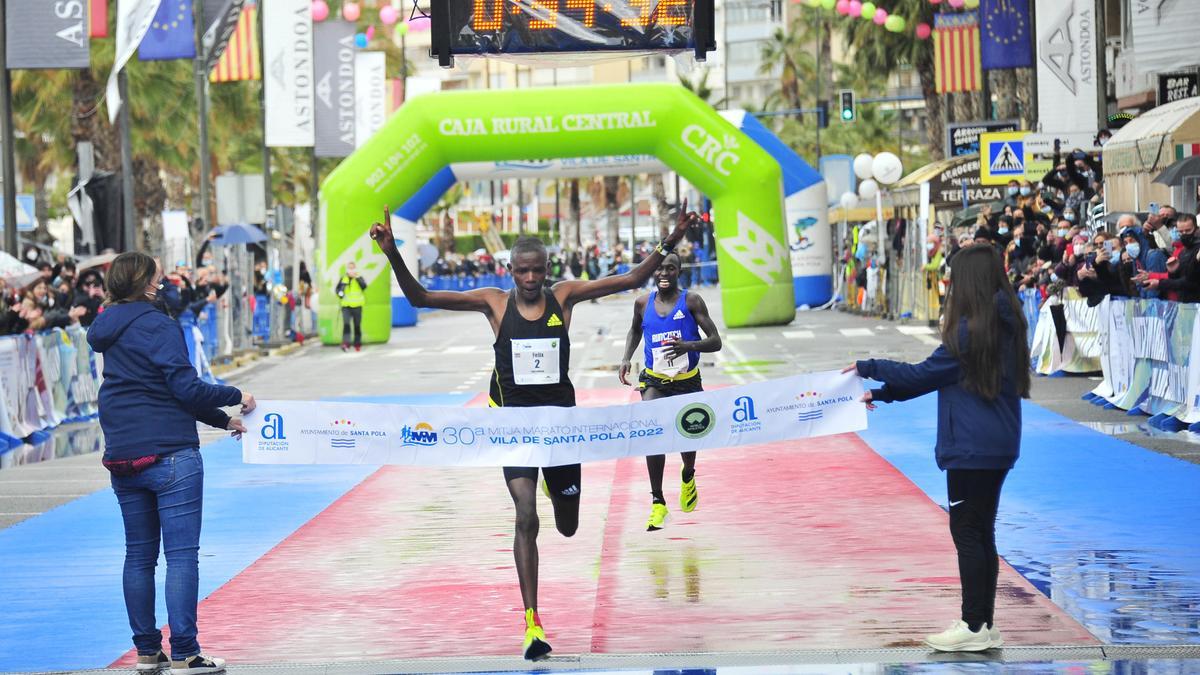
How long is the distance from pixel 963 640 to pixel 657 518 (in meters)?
4.26

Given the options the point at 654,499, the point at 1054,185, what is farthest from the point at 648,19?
the point at 1054,185

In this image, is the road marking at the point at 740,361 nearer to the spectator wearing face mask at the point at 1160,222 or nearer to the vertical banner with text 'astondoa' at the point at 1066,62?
the spectator wearing face mask at the point at 1160,222

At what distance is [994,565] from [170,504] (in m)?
3.57

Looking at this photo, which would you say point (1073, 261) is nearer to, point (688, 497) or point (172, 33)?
point (688, 497)

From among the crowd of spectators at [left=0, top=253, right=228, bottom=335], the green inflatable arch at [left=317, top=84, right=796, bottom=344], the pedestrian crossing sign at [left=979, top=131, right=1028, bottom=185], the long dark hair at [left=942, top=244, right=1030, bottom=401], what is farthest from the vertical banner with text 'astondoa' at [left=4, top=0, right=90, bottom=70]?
the long dark hair at [left=942, top=244, right=1030, bottom=401]

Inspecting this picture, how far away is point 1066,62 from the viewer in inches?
1151

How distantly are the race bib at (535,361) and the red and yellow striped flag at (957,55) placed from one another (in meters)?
32.9

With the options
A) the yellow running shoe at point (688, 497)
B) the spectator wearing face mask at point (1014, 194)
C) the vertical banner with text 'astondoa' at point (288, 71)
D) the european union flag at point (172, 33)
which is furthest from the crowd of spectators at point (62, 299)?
the spectator wearing face mask at point (1014, 194)

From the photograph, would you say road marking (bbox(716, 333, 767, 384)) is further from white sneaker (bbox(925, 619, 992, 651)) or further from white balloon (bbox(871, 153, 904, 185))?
white balloon (bbox(871, 153, 904, 185))

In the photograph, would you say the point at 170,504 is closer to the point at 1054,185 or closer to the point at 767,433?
the point at 767,433

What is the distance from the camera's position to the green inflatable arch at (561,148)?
37.5 m

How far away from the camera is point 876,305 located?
46312 millimetres

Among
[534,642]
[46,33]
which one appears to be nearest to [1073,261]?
[46,33]

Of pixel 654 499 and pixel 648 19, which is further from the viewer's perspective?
pixel 648 19
